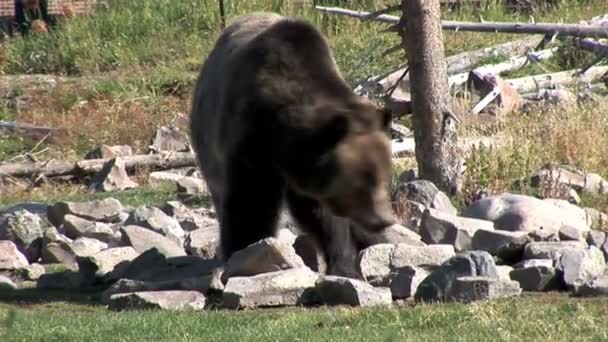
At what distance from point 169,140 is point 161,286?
7458 mm

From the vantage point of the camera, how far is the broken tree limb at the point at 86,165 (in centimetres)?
1488

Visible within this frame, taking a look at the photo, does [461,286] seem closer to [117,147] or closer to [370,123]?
[370,123]

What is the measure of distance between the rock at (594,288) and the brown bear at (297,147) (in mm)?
1266

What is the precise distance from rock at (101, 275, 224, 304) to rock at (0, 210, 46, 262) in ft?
7.14

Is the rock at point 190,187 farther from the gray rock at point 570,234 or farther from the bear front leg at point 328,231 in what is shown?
the gray rock at point 570,234

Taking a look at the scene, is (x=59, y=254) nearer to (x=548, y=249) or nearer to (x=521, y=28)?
(x=548, y=249)

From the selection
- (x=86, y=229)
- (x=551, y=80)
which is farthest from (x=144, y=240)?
(x=551, y=80)

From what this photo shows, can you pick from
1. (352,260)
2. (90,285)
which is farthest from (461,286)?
(90,285)

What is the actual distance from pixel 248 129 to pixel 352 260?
116 centimetres

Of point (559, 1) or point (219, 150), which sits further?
point (559, 1)

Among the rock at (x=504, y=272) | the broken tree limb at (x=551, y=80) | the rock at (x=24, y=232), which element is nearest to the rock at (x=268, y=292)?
the rock at (x=504, y=272)

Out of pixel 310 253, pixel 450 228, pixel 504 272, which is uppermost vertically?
pixel 504 272

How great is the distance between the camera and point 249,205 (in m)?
8.50

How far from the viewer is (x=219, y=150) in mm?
8922
